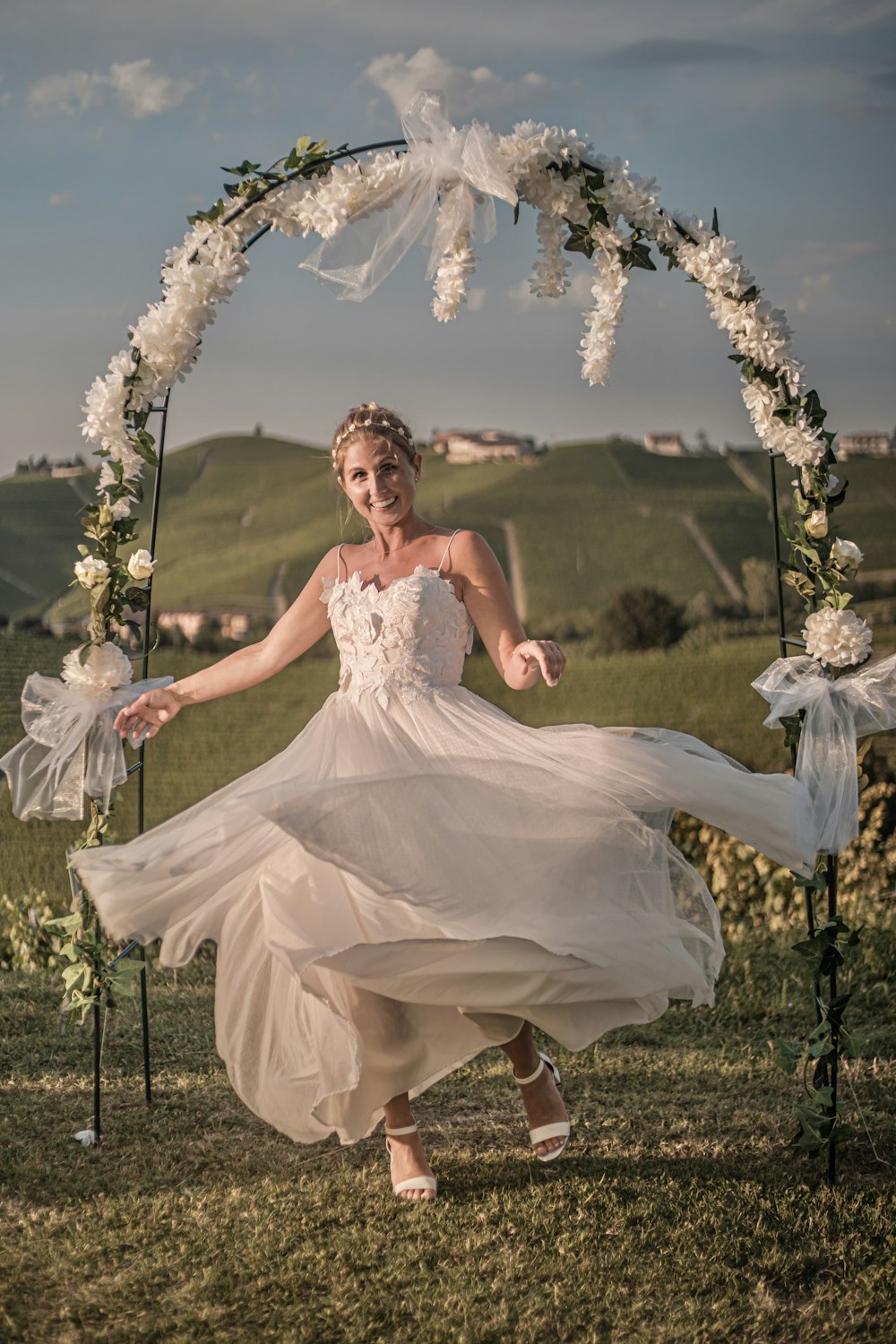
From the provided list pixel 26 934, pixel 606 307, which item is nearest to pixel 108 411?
pixel 606 307

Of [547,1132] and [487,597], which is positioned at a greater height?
[487,597]

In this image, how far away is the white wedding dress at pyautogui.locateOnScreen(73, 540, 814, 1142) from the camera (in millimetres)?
2836

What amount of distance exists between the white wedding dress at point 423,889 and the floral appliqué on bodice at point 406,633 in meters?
0.01

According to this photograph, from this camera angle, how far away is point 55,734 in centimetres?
347

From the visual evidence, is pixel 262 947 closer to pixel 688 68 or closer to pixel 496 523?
pixel 496 523

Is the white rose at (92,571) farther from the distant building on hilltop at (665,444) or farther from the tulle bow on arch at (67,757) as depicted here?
the distant building on hilltop at (665,444)

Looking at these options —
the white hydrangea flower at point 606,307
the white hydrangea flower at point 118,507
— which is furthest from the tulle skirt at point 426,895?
the white hydrangea flower at point 606,307

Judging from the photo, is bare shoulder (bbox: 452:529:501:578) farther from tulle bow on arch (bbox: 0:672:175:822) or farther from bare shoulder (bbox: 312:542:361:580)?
tulle bow on arch (bbox: 0:672:175:822)

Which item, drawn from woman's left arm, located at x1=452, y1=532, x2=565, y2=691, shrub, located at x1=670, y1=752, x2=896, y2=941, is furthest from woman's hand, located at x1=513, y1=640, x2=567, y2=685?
shrub, located at x1=670, y1=752, x2=896, y2=941

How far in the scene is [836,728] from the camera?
10.7 ft

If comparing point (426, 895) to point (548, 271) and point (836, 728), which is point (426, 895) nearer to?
point (836, 728)

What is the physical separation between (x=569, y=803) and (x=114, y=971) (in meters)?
1.35

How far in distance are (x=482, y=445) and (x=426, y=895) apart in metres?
4.41

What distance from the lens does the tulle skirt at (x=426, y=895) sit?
283 cm
